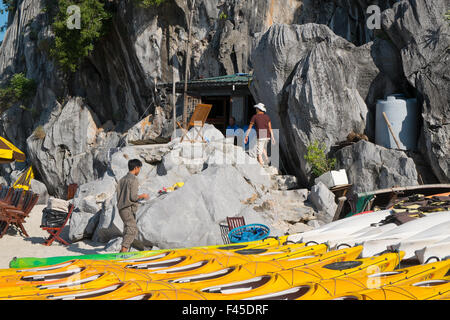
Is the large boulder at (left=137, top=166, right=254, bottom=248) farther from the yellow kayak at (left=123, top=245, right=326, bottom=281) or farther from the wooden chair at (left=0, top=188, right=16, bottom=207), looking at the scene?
the wooden chair at (left=0, top=188, right=16, bottom=207)

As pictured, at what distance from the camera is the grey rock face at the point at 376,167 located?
38.5 feet

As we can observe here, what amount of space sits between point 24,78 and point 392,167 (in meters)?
25.3

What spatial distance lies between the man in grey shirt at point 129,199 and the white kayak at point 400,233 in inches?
132

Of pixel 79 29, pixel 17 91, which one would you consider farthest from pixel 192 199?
pixel 17 91

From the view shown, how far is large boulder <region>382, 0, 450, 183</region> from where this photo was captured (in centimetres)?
1184

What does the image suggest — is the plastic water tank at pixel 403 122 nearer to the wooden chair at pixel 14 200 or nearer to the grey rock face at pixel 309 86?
the grey rock face at pixel 309 86

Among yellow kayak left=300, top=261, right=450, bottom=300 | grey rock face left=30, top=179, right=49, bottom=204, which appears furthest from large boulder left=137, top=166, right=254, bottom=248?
grey rock face left=30, top=179, right=49, bottom=204

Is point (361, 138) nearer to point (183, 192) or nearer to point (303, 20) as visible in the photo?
point (183, 192)

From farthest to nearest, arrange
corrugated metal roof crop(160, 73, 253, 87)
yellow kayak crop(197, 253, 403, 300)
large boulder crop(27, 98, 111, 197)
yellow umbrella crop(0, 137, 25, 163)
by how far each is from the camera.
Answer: large boulder crop(27, 98, 111, 197), corrugated metal roof crop(160, 73, 253, 87), yellow umbrella crop(0, 137, 25, 163), yellow kayak crop(197, 253, 403, 300)

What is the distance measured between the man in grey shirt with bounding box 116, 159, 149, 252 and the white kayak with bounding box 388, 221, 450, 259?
3708 millimetres

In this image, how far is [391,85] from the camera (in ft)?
46.2

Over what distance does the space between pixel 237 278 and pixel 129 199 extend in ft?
9.54

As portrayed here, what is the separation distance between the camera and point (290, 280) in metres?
4.47
